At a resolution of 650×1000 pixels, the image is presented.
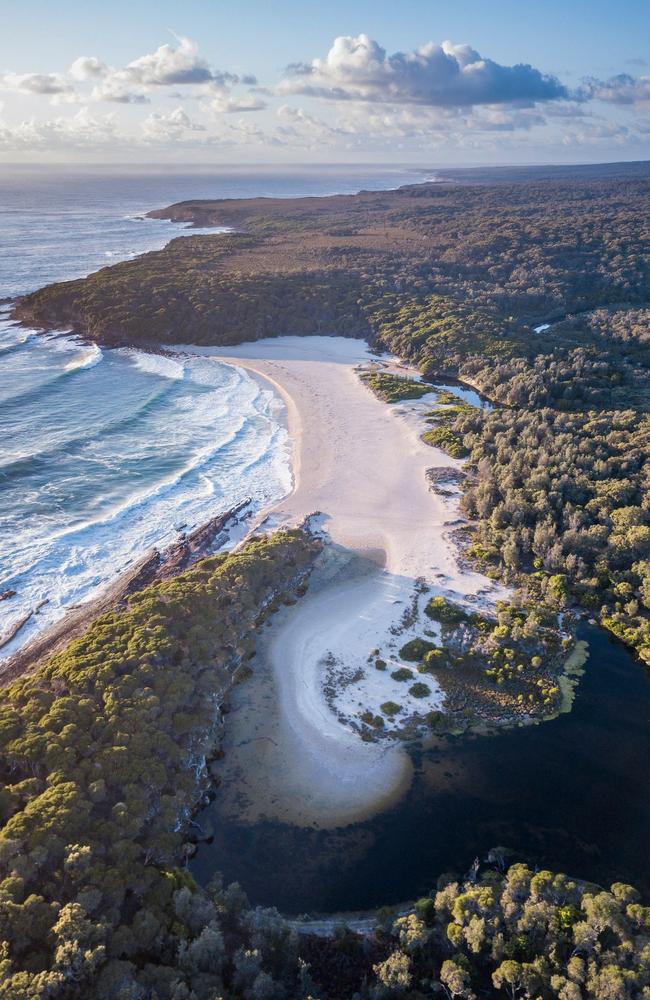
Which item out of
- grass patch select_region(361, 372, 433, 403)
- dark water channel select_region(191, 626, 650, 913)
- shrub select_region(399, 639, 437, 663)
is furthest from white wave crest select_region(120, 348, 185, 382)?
dark water channel select_region(191, 626, 650, 913)

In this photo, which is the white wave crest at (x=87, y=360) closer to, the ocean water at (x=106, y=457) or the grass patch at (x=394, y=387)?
the ocean water at (x=106, y=457)

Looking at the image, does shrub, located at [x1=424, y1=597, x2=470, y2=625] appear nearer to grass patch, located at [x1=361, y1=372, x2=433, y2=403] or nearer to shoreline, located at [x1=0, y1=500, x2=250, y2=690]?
shoreline, located at [x1=0, y1=500, x2=250, y2=690]

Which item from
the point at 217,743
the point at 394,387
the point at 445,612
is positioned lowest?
the point at 217,743

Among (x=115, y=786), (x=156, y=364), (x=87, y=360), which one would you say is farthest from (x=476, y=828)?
(x=87, y=360)

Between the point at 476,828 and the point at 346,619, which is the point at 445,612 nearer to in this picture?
the point at 346,619

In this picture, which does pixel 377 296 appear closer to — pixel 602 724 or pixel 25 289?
pixel 25 289

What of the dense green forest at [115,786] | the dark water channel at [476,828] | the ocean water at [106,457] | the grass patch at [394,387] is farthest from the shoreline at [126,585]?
the grass patch at [394,387]

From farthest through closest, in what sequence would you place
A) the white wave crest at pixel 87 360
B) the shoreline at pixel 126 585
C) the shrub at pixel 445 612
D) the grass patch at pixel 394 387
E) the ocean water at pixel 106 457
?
the white wave crest at pixel 87 360
the grass patch at pixel 394 387
the ocean water at pixel 106 457
the shrub at pixel 445 612
the shoreline at pixel 126 585

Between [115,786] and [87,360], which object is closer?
[115,786]
